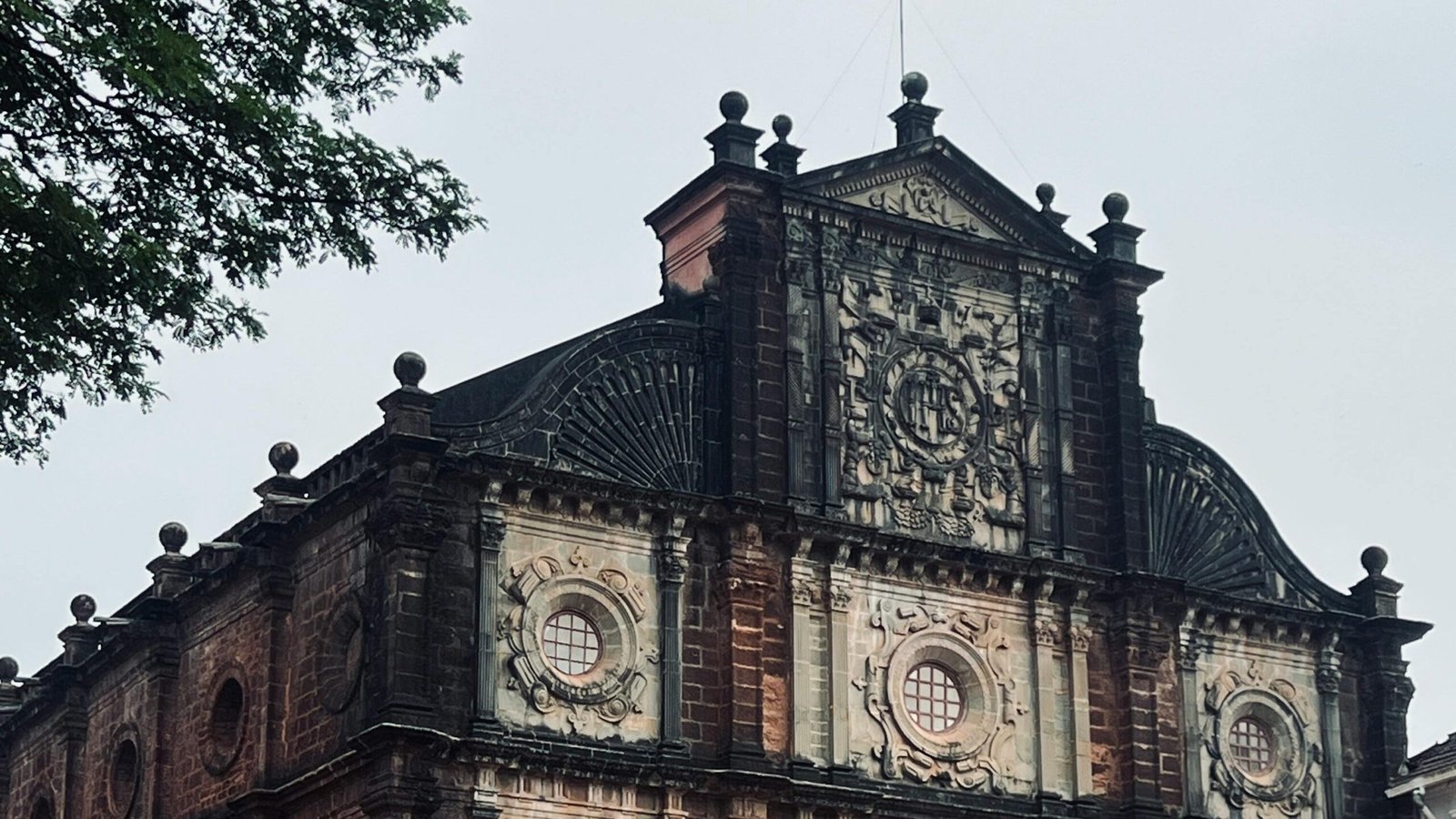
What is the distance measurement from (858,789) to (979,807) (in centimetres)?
218

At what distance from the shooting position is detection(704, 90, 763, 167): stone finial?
34938 millimetres

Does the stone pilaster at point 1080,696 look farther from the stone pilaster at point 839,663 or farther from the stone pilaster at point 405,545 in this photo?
the stone pilaster at point 405,545

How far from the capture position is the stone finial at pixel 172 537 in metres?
38.4

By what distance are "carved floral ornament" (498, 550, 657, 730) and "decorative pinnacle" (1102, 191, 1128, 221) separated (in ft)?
33.5

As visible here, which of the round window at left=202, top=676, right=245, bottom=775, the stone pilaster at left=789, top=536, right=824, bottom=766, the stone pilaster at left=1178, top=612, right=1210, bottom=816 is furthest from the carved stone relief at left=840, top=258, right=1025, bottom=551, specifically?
the round window at left=202, top=676, right=245, bottom=775

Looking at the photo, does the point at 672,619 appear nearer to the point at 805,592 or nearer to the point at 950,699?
the point at 805,592

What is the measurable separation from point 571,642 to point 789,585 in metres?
3.18

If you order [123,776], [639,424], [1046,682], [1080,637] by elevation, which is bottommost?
[123,776]

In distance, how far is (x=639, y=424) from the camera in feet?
110

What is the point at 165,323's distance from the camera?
19.4 meters

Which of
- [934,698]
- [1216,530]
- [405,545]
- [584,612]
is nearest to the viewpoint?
[405,545]

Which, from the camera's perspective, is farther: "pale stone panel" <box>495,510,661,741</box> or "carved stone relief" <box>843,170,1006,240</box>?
"carved stone relief" <box>843,170,1006,240</box>

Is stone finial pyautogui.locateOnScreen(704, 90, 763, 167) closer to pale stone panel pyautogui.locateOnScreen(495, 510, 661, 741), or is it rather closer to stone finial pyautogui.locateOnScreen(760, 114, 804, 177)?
stone finial pyautogui.locateOnScreen(760, 114, 804, 177)

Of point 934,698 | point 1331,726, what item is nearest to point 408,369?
point 934,698
